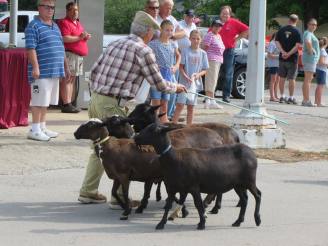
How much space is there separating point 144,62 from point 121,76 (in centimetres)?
27

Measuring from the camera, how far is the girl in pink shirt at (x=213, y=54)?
1532cm

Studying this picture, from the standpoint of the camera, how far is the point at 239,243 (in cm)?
672

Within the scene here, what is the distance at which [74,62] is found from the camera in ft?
44.6

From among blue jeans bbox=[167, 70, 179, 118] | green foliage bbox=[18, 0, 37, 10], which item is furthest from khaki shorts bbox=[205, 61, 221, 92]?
green foliage bbox=[18, 0, 37, 10]

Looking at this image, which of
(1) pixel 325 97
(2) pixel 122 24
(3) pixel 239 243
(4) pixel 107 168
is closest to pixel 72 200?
(4) pixel 107 168

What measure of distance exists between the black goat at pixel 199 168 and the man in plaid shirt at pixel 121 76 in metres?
0.88

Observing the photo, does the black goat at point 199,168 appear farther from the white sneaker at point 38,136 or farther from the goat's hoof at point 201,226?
the white sneaker at point 38,136

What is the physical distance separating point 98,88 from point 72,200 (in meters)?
1.22

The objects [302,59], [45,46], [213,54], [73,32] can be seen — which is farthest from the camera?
[302,59]

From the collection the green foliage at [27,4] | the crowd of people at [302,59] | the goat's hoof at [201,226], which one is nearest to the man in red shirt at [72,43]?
the crowd of people at [302,59]

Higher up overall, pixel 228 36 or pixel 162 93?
pixel 228 36

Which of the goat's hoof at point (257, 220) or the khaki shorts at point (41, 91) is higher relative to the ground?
the khaki shorts at point (41, 91)

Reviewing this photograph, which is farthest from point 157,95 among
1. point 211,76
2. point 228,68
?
point 228,68

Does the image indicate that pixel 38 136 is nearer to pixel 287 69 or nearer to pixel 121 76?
pixel 121 76
